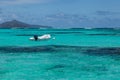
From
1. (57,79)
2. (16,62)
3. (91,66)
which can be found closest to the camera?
(57,79)

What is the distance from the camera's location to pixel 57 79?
19641mm

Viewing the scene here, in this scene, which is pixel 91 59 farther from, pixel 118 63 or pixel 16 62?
pixel 16 62

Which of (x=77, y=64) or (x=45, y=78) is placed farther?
(x=77, y=64)

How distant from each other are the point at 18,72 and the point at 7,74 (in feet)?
3.21

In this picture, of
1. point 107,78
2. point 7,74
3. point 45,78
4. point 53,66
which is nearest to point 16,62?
point 53,66

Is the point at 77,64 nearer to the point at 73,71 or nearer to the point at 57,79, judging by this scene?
the point at 73,71

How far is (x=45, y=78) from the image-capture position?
19922 millimetres

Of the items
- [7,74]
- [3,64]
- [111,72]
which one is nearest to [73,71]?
[111,72]

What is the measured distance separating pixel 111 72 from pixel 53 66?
464cm

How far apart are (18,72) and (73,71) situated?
3472mm

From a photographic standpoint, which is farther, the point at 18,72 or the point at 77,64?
the point at 77,64

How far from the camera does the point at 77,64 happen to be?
25422 mm

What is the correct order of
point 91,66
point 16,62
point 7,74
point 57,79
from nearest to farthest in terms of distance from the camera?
1. point 57,79
2. point 7,74
3. point 91,66
4. point 16,62

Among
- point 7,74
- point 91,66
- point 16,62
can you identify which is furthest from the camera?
point 16,62
